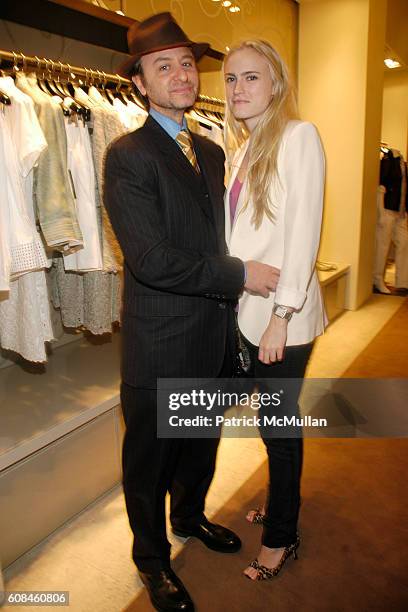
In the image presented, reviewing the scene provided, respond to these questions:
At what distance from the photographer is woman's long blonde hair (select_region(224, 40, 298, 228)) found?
47.4 inches

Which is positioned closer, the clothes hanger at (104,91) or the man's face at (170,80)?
the man's face at (170,80)

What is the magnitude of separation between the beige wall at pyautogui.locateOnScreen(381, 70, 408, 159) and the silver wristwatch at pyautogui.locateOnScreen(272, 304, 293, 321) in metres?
6.00

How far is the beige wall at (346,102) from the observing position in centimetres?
387

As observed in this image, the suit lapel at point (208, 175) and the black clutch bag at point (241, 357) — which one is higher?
the suit lapel at point (208, 175)

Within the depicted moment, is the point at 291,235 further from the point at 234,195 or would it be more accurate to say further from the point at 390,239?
the point at 390,239

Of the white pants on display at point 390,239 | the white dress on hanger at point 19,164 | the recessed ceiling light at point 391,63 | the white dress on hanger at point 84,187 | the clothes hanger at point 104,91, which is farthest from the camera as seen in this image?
the recessed ceiling light at point 391,63

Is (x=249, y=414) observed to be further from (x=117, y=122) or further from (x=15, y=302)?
(x=117, y=122)

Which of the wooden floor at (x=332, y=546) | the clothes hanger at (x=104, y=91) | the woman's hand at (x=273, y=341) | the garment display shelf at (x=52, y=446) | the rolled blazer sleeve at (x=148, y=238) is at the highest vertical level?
the clothes hanger at (x=104, y=91)

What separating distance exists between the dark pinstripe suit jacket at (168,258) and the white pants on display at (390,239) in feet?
12.8

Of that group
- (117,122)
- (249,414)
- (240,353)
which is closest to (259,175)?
(240,353)

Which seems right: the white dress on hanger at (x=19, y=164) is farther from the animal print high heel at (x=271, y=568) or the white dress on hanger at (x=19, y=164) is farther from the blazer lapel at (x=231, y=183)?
the animal print high heel at (x=271, y=568)

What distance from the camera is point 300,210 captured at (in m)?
1.17

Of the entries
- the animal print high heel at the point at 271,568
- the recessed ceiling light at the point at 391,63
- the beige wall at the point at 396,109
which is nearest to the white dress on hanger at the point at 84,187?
the animal print high heel at the point at 271,568

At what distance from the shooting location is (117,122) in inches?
71.5
